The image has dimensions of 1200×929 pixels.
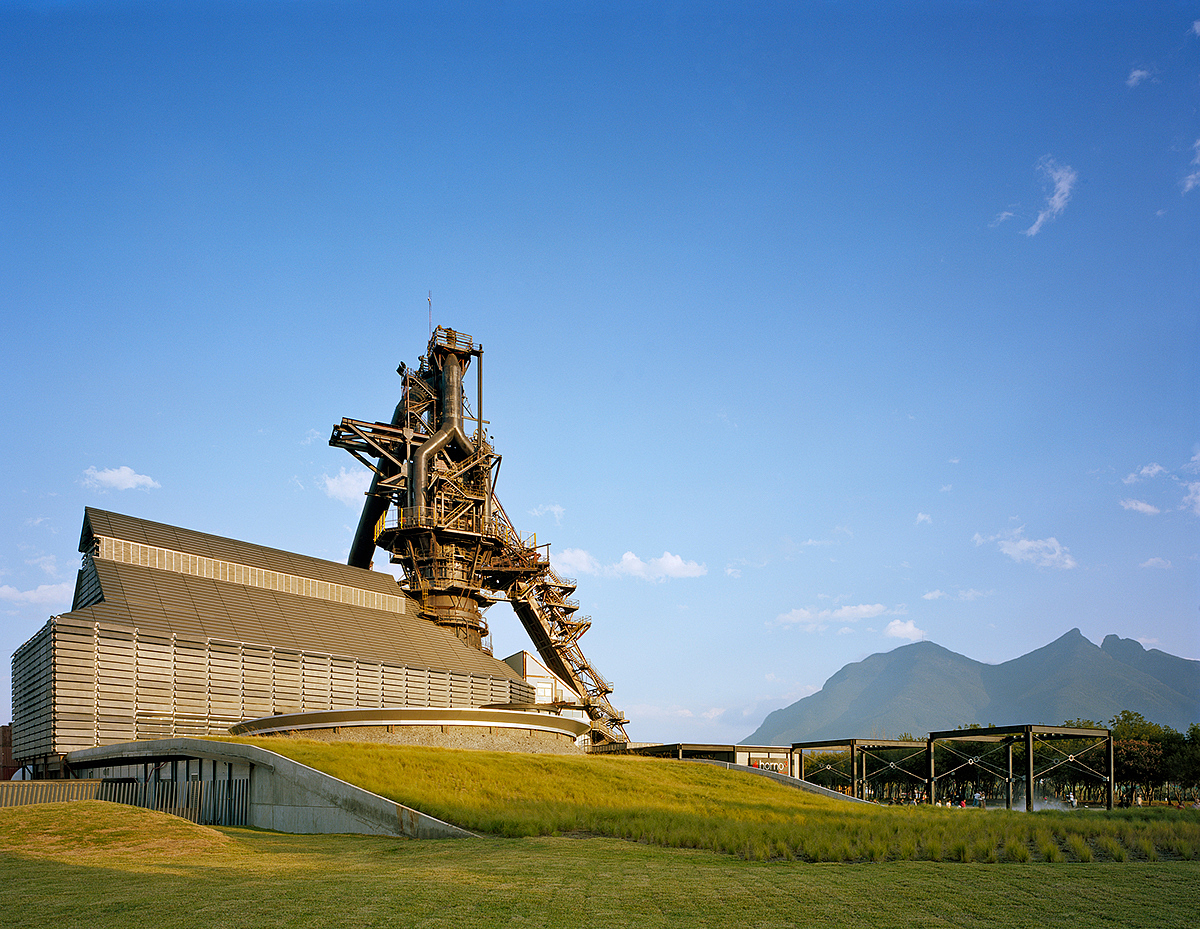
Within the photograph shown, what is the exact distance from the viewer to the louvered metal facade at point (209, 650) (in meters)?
39.1

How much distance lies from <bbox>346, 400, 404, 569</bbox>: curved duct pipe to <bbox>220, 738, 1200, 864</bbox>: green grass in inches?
1641

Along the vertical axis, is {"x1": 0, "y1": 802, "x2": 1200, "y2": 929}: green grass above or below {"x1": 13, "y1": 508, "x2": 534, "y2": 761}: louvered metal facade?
below

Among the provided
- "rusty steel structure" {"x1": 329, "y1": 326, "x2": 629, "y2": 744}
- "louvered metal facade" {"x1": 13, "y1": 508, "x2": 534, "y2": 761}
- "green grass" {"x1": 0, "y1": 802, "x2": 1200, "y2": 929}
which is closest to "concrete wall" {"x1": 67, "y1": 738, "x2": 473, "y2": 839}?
"green grass" {"x1": 0, "y1": 802, "x2": 1200, "y2": 929}

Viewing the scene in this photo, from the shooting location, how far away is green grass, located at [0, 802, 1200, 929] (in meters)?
11.4

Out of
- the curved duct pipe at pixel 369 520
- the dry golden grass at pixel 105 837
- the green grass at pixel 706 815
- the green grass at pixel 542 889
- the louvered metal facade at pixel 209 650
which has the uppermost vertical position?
the curved duct pipe at pixel 369 520

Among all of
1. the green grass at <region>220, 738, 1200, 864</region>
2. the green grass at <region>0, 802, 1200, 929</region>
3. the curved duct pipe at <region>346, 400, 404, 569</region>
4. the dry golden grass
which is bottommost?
the green grass at <region>220, 738, 1200, 864</region>

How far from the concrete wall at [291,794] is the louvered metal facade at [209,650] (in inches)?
237

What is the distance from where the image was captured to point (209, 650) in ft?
144

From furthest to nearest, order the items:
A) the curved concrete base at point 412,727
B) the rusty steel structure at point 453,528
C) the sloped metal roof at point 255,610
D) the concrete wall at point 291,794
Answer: the rusty steel structure at point 453,528
the sloped metal roof at point 255,610
the curved concrete base at point 412,727
the concrete wall at point 291,794

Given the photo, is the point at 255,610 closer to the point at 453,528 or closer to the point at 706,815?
the point at 453,528

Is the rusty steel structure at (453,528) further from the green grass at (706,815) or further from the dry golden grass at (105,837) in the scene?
the dry golden grass at (105,837)

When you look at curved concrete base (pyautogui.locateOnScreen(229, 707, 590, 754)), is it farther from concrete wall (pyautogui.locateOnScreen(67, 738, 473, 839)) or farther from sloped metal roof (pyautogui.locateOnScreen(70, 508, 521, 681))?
sloped metal roof (pyautogui.locateOnScreen(70, 508, 521, 681))

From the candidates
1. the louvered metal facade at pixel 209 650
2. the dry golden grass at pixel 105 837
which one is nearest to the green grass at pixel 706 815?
the dry golden grass at pixel 105 837

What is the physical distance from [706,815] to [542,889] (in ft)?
41.3
